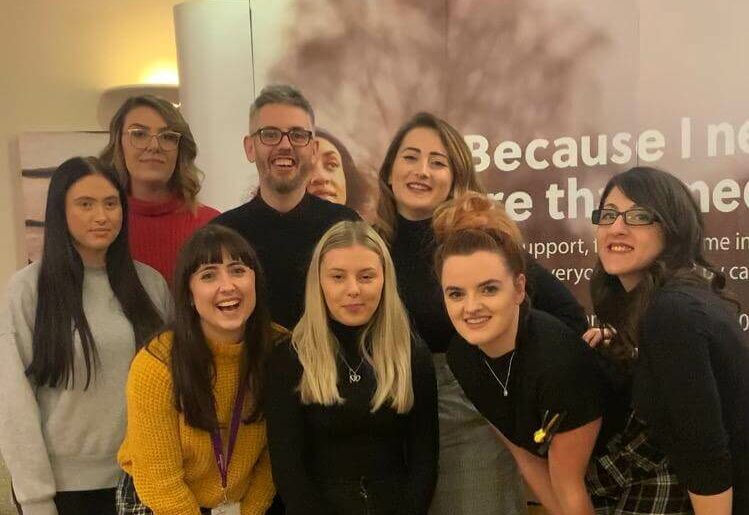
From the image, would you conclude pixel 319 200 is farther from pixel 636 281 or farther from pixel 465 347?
pixel 636 281

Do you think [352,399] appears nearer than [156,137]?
Yes

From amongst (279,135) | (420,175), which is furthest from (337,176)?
(420,175)

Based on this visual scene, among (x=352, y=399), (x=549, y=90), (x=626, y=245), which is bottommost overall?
(x=352, y=399)

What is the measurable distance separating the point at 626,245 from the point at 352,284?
775 millimetres

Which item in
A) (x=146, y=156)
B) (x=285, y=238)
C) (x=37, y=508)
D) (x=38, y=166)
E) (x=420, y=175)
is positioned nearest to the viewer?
(x=37, y=508)

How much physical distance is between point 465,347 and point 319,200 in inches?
39.7

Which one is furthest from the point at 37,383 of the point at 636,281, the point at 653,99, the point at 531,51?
the point at 653,99

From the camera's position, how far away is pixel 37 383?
2.07 meters

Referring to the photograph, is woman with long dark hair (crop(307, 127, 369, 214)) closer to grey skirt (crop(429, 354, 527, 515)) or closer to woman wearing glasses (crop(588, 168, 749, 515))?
grey skirt (crop(429, 354, 527, 515))

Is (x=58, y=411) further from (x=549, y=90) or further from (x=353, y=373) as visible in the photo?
(x=549, y=90)

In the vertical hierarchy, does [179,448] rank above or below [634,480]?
above

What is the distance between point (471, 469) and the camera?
7.00ft

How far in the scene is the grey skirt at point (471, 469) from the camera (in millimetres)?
2131

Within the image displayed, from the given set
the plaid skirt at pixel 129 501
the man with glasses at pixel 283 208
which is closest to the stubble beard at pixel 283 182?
the man with glasses at pixel 283 208
